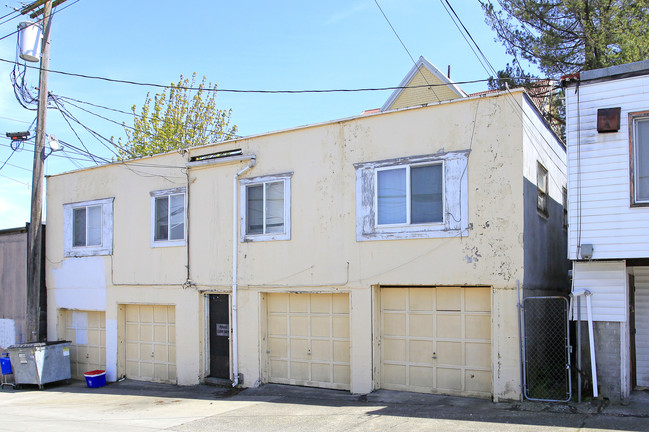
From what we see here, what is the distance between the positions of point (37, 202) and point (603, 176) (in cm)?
1405

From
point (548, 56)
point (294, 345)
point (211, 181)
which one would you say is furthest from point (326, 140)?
point (548, 56)

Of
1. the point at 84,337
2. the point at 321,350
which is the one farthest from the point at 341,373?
A: the point at 84,337

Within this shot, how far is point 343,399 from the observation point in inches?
440

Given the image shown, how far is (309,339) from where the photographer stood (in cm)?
1248

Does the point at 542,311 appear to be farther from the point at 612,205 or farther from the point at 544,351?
the point at 612,205

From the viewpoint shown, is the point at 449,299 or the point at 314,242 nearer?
the point at 449,299

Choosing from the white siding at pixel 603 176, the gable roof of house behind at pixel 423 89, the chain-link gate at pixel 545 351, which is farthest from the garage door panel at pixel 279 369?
the gable roof of house behind at pixel 423 89

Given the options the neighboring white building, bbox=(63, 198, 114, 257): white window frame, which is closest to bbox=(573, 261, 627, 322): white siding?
the neighboring white building

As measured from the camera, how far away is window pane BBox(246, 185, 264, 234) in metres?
13.2

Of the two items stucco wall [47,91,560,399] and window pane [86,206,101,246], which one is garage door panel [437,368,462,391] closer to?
stucco wall [47,91,560,399]

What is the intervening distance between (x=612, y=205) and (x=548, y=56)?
9963mm

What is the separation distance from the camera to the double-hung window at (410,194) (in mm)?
10891

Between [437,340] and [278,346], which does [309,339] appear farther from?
[437,340]

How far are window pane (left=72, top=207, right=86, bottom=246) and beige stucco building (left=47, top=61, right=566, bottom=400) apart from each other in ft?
0.87
